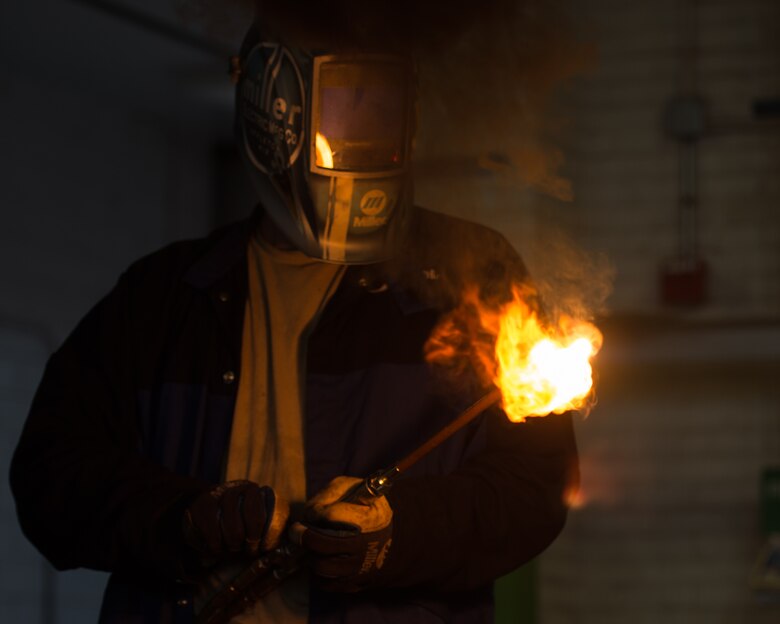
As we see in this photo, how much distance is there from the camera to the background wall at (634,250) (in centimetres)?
473

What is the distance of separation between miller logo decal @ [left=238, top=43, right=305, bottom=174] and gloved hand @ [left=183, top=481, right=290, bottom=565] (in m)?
0.63

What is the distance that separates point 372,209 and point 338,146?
0.38 feet

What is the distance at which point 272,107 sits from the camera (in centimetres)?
229

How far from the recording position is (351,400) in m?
2.12

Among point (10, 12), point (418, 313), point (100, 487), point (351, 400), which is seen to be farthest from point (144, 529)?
point (10, 12)

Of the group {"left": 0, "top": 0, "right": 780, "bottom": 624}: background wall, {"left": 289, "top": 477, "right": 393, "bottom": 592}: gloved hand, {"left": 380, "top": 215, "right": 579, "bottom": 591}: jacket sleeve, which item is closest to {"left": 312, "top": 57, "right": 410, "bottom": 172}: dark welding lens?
{"left": 380, "top": 215, "right": 579, "bottom": 591}: jacket sleeve

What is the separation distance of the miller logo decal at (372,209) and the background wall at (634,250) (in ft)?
7.90

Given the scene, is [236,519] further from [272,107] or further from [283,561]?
[272,107]

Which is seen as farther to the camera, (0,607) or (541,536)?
(0,607)

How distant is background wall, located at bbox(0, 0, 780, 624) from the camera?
4.73 m

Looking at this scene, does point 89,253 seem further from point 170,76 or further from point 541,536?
point 541,536

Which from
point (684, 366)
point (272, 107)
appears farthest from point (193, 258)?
point (684, 366)

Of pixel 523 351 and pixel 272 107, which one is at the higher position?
pixel 272 107

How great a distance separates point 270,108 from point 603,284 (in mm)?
616
